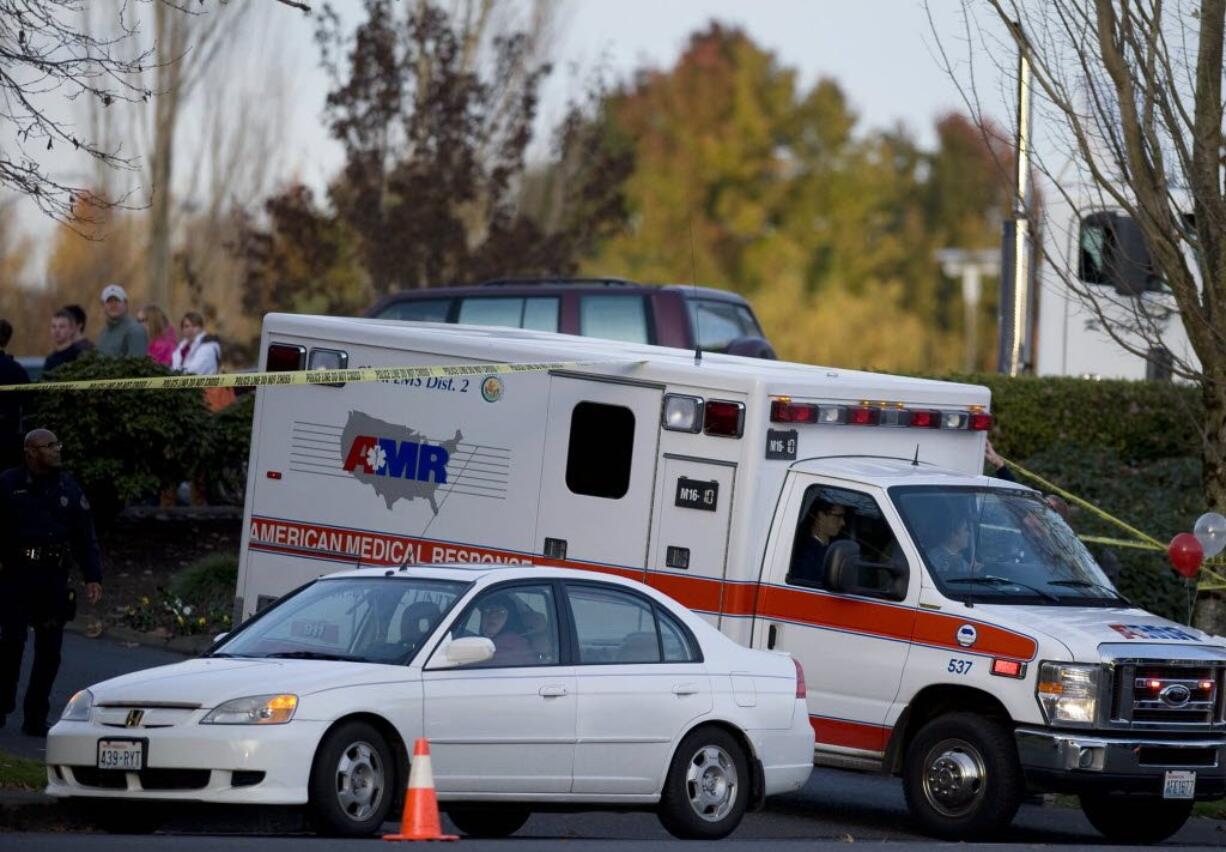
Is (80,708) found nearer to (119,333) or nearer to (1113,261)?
(1113,261)

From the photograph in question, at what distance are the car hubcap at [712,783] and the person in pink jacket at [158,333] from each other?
37.7 ft

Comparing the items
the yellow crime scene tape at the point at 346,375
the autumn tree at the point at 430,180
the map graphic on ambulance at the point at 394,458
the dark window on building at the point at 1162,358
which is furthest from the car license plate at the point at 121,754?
the autumn tree at the point at 430,180

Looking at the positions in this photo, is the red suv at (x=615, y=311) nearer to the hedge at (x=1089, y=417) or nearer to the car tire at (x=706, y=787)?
the hedge at (x=1089, y=417)

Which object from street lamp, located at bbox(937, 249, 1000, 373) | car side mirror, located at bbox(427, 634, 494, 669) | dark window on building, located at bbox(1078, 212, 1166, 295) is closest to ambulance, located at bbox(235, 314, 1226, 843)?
car side mirror, located at bbox(427, 634, 494, 669)

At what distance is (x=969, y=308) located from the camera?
59781 millimetres

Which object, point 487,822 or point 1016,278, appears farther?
point 1016,278

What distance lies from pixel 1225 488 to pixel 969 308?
148 ft

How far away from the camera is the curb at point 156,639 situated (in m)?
17.0

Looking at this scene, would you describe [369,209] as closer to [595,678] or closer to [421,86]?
[421,86]

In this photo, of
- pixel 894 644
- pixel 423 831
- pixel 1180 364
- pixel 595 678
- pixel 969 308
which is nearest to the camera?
pixel 423 831

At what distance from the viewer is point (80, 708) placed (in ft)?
33.1

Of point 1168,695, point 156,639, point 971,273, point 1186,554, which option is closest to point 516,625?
point 1168,695

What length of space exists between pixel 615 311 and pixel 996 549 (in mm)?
7464

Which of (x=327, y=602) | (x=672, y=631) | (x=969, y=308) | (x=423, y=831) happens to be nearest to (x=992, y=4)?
(x=672, y=631)
